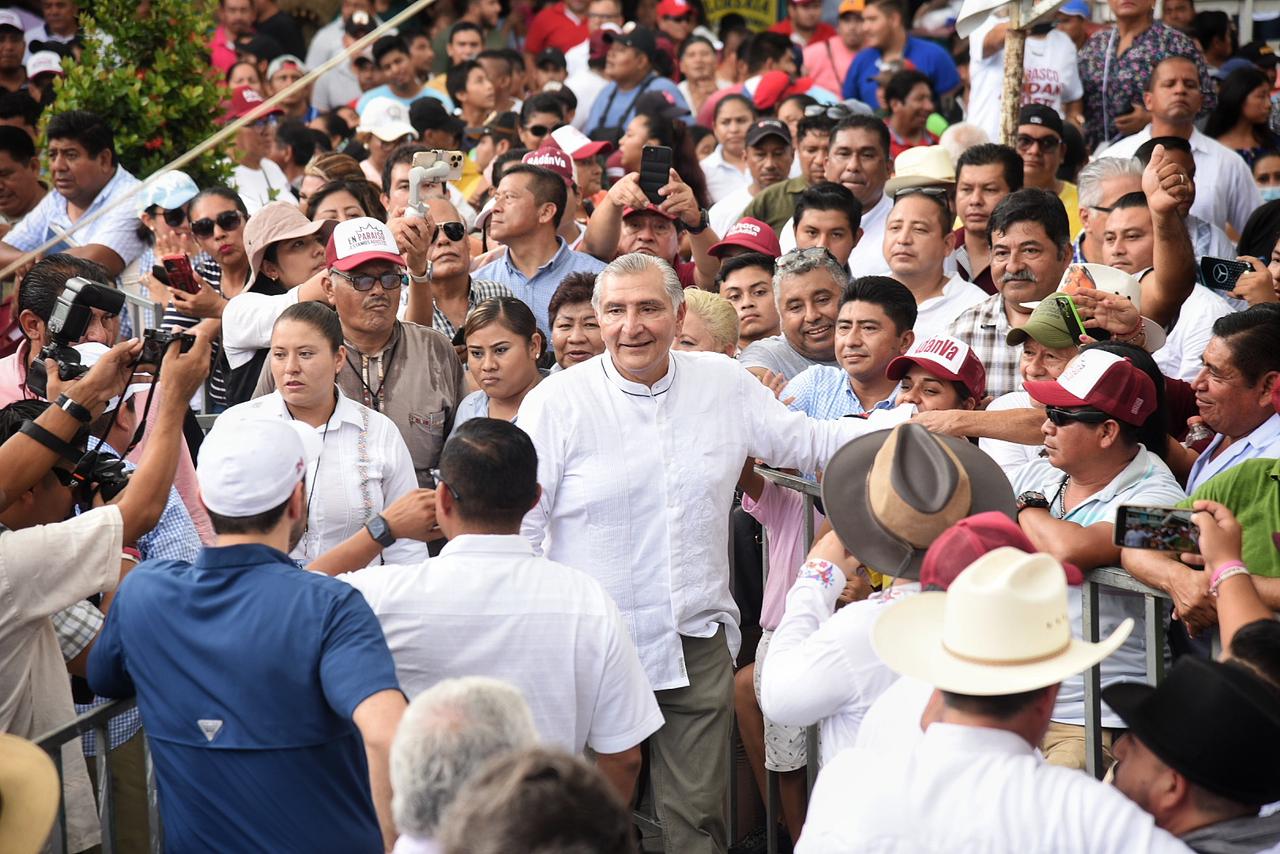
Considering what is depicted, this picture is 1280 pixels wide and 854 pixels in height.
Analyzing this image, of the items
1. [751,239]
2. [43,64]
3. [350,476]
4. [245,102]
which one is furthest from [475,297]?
[43,64]

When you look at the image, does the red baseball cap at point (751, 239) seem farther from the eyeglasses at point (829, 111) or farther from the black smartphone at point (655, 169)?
the eyeglasses at point (829, 111)

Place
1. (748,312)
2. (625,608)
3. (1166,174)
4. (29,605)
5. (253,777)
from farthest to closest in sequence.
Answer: (748,312) → (1166,174) → (625,608) → (29,605) → (253,777)

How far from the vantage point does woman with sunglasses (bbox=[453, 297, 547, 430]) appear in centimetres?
562

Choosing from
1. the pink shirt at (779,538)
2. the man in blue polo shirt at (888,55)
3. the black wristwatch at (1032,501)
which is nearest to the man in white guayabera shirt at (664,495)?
the pink shirt at (779,538)

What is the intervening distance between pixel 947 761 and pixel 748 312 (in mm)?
4300

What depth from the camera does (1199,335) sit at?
601cm

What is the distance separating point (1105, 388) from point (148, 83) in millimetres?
6371

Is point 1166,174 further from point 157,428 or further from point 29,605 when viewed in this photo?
point 29,605

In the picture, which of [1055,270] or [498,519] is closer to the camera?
[498,519]

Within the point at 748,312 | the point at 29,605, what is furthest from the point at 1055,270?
the point at 29,605

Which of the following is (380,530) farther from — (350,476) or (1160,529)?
(1160,529)

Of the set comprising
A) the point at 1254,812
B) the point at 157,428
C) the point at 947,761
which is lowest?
the point at 1254,812

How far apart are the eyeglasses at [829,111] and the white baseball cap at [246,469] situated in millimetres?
6148

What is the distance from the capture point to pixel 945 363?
502 centimetres
